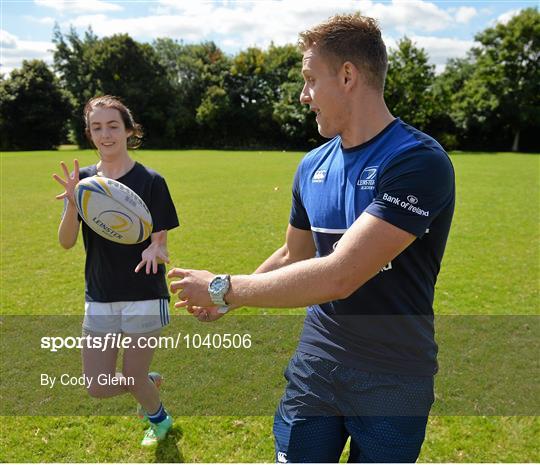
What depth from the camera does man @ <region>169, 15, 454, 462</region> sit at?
2.15 metres

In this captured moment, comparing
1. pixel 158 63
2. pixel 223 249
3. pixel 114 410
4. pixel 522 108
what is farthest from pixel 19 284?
pixel 158 63

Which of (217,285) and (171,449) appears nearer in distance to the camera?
(217,285)

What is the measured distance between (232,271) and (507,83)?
1997 inches

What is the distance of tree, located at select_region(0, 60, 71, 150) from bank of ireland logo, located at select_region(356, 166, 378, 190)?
57706 millimetres

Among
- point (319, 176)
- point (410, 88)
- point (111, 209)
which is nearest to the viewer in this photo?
point (319, 176)

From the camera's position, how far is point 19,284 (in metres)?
8.25

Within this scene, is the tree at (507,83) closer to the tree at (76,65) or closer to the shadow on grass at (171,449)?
the tree at (76,65)

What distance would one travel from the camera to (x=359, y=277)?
2.11m

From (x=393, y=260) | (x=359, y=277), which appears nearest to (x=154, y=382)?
(x=393, y=260)

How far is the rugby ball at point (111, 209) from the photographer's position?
3.71 metres

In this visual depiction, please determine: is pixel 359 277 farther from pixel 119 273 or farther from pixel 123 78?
pixel 123 78

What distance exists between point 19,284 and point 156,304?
5251mm

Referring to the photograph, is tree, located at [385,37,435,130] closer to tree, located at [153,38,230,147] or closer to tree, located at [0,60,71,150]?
tree, located at [153,38,230,147]

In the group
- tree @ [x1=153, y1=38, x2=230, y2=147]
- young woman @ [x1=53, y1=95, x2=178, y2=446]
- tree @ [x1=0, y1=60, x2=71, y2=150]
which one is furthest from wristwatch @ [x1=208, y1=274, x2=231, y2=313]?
tree @ [x1=0, y1=60, x2=71, y2=150]
